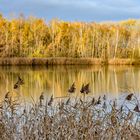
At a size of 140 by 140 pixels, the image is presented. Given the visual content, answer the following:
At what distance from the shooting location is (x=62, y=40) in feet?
225

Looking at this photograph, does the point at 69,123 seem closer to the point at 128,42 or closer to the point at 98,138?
the point at 98,138

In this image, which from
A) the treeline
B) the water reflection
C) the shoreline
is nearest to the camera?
the water reflection

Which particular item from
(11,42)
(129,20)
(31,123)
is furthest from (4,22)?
(31,123)

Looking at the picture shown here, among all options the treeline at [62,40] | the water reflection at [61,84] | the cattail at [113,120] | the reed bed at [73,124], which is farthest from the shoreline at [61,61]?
the cattail at [113,120]

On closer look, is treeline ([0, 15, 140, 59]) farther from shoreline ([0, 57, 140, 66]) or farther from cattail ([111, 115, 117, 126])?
cattail ([111, 115, 117, 126])

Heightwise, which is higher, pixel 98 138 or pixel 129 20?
pixel 129 20

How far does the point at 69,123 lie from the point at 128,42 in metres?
70.5

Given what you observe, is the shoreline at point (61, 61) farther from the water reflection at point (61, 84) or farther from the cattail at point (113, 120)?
the cattail at point (113, 120)

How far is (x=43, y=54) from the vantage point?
215ft

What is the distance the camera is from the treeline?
214 ft

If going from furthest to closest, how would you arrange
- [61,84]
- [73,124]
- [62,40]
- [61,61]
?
1. [62,40]
2. [61,61]
3. [61,84]
4. [73,124]

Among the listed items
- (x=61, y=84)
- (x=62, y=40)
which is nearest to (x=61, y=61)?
(x=62, y=40)

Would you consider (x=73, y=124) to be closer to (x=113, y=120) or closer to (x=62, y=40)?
(x=113, y=120)

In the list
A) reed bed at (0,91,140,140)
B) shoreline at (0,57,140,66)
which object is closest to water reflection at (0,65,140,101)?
reed bed at (0,91,140,140)
